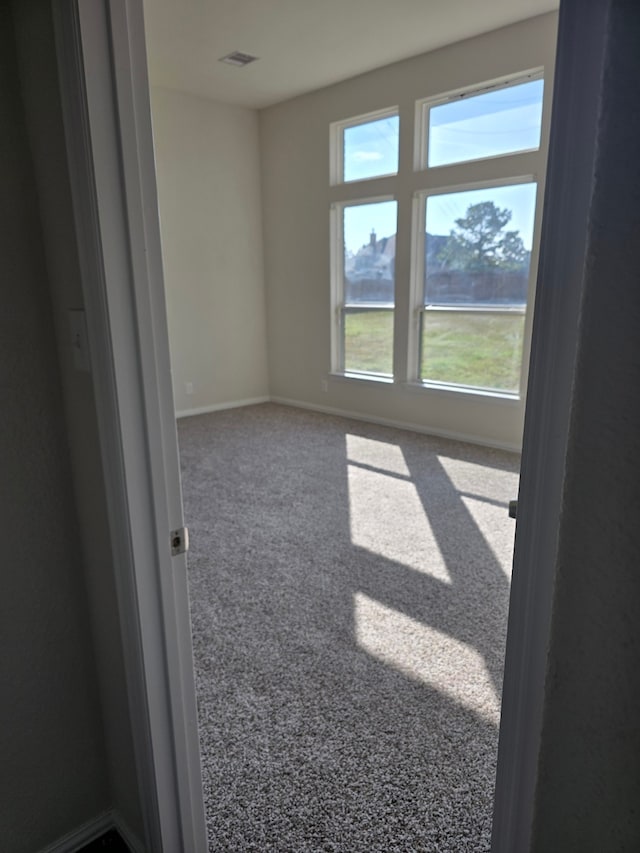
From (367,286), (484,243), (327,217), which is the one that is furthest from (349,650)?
(327,217)

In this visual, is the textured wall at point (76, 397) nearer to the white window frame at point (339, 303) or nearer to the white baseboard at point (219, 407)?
the white window frame at point (339, 303)

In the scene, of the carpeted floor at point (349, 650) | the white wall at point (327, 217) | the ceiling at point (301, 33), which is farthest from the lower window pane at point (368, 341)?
the ceiling at point (301, 33)

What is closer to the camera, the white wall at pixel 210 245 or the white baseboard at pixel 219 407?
the white wall at pixel 210 245

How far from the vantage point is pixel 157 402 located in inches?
41.4

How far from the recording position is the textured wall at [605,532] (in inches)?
17.7

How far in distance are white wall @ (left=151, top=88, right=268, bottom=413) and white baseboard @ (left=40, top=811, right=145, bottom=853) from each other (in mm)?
4441

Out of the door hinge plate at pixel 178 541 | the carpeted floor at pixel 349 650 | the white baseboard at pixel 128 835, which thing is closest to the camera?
the door hinge plate at pixel 178 541

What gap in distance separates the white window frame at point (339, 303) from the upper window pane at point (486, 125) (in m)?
0.90

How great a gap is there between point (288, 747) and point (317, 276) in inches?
187

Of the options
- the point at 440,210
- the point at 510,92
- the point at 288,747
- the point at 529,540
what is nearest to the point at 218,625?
the point at 288,747

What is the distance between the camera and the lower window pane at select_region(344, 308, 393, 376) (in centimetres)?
530

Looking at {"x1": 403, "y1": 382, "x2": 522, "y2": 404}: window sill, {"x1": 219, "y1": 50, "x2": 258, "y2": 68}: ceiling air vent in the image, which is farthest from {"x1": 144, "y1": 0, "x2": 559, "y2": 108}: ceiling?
{"x1": 403, "y1": 382, "x2": 522, "y2": 404}: window sill

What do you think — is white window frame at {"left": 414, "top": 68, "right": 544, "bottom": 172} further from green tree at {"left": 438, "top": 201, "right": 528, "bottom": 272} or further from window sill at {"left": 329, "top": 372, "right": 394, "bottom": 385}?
window sill at {"left": 329, "top": 372, "right": 394, "bottom": 385}

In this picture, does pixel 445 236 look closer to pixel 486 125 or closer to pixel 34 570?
pixel 486 125
